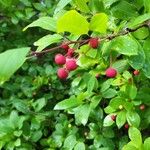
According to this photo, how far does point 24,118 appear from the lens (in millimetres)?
2168

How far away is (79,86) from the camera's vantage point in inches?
77.2

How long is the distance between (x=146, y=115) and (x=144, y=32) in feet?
2.25

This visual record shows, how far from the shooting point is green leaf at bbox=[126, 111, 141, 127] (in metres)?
1.69

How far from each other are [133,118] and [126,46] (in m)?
0.68

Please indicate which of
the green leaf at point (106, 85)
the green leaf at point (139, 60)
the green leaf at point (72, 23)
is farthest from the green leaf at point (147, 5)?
the green leaf at point (106, 85)

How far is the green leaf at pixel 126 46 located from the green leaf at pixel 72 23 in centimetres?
12

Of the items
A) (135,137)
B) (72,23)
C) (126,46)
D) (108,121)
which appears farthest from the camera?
(108,121)

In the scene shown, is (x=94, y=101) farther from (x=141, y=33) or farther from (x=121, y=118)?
(x=141, y=33)

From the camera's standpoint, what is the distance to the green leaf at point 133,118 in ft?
5.55

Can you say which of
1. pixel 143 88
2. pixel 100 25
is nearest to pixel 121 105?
pixel 143 88

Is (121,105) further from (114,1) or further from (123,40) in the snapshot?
(123,40)

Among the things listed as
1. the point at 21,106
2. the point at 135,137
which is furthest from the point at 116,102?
the point at 21,106

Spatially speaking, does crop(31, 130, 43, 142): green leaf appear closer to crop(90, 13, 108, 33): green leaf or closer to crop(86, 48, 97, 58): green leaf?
crop(86, 48, 97, 58): green leaf

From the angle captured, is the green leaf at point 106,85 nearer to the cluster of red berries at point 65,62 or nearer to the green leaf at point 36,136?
the green leaf at point 36,136
